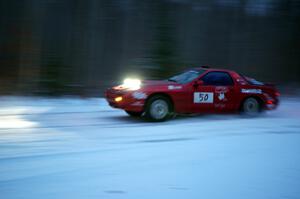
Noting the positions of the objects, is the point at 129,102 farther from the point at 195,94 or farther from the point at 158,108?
the point at 195,94

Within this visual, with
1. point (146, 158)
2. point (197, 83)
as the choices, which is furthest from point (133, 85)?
point (146, 158)

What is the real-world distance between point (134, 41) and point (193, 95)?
12500 millimetres

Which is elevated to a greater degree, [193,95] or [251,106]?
[193,95]

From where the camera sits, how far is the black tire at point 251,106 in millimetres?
11656

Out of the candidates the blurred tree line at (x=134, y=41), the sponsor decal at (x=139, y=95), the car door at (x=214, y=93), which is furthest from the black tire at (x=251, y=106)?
the blurred tree line at (x=134, y=41)

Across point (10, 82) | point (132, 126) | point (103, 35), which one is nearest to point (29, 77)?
point (10, 82)

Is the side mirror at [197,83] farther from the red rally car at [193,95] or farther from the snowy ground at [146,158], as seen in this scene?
the snowy ground at [146,158]

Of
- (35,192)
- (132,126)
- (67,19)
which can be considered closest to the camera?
(35,192)

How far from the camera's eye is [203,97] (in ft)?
36.0

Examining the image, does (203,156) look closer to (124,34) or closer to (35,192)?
(35,192)

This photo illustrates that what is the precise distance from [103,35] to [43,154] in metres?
16.3

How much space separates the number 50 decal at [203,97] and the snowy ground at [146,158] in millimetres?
727

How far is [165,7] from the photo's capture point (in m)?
21.8

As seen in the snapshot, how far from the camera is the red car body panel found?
10156 mm
